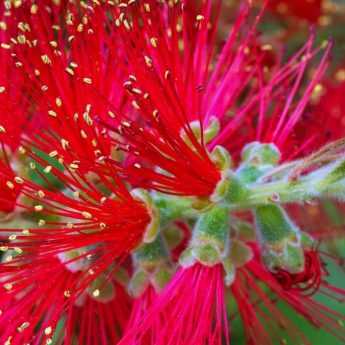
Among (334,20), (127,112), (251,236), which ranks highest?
(334,20)

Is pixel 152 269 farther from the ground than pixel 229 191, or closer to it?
closer to it

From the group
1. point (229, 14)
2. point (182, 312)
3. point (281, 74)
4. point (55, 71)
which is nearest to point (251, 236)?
point (182, 312)

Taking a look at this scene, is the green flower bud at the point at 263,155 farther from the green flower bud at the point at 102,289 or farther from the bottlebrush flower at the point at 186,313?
the green flower bud at the point at 102,289

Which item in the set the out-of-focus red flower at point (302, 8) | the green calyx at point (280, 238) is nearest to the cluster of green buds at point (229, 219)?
the green calyx at point (280, 238)

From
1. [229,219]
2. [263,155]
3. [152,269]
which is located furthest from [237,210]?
[152,269]

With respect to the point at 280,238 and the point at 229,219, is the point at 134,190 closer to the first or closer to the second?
the point at 229,219

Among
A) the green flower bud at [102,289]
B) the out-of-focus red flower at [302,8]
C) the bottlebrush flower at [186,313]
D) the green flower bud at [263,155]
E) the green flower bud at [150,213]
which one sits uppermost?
the out-of-focus red flower at [302,8]

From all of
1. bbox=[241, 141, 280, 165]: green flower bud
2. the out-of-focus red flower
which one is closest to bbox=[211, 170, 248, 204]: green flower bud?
bbox=[241, 141, 280, 165]: green flower bud

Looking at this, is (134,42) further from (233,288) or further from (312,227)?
(312,227)
